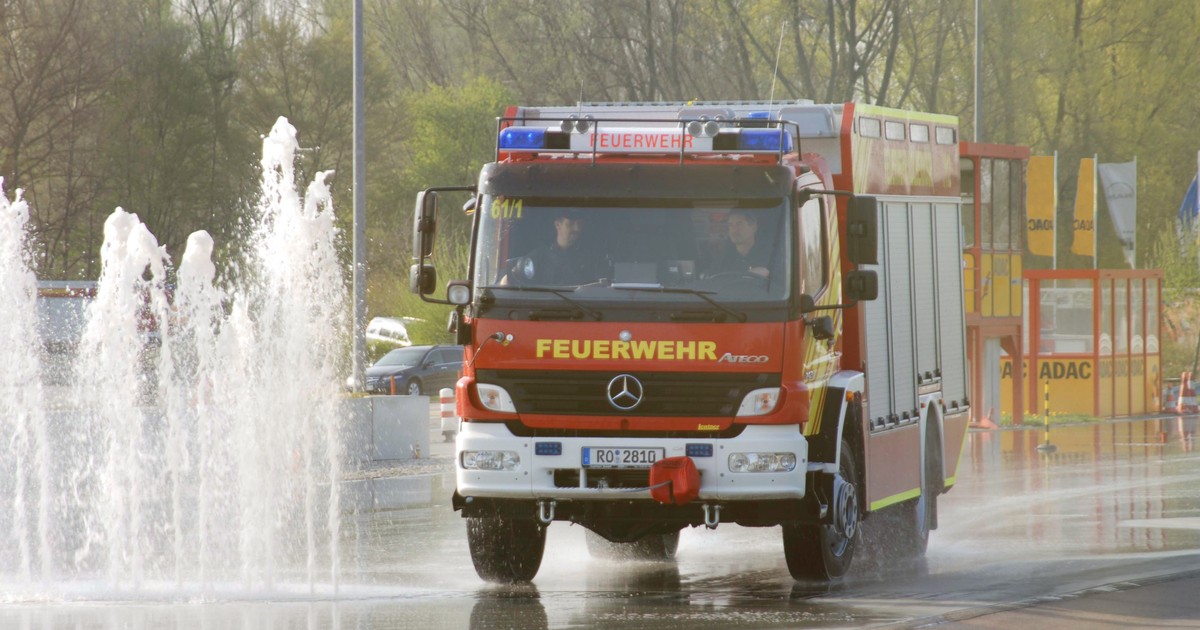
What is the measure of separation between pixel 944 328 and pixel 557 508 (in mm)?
4702

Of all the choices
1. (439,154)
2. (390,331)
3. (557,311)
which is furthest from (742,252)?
(439,154)

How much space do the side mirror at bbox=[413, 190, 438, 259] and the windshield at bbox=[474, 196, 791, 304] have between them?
0.41 meters

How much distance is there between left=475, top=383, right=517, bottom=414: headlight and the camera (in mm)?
10352

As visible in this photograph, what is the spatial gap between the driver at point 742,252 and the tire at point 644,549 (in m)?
3.41

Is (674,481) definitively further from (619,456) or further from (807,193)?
(807,193)

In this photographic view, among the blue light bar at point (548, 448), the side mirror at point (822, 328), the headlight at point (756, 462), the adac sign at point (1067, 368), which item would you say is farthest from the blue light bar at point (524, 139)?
the adac sign at point (1067, 368)

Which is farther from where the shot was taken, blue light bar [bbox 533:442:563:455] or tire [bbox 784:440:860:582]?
tire [bbox 784:440:860:582]

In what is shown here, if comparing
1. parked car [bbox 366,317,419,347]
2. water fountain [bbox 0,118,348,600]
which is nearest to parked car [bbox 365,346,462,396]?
parked car [bbox 366,317,419,347]

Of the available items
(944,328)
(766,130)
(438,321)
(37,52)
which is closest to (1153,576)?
(944,328)

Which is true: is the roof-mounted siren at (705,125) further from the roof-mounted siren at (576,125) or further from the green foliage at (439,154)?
the green foliage at (439,154)

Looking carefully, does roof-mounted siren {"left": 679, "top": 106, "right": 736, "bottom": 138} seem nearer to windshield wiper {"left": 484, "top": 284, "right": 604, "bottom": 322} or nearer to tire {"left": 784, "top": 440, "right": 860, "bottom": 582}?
windshield wiper {"left": 484, "top": 284, "right": 604, "bottom": 322}

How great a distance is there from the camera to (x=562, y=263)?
10.4 metres

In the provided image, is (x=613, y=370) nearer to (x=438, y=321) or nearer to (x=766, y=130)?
(x=766, y=130)

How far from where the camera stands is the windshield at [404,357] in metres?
41.8
